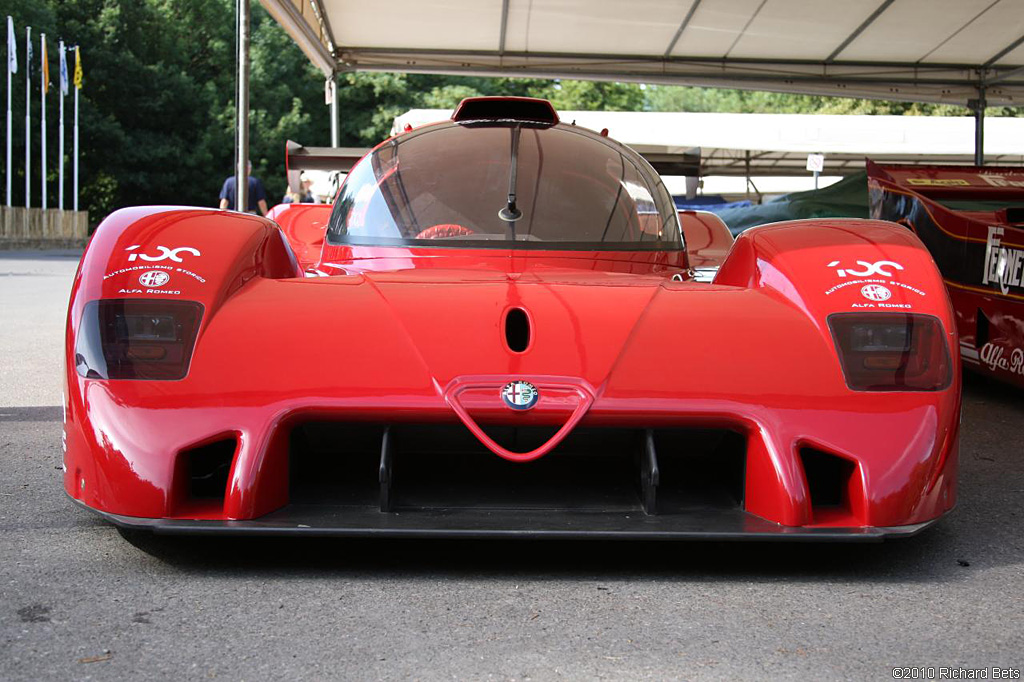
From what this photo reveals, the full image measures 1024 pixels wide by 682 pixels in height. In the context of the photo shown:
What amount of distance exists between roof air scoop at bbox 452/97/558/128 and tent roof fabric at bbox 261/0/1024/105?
602cm

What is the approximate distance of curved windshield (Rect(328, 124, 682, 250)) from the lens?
380 cm

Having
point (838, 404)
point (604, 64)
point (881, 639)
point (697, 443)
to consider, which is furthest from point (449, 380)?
point (604, 64)

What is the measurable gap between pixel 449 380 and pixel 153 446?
68 cm

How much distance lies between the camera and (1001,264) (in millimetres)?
5461

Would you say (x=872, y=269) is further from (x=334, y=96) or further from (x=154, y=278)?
(x=334, y=96)

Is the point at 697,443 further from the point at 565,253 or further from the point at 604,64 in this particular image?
the point at 604,64

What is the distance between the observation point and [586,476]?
2.87 m

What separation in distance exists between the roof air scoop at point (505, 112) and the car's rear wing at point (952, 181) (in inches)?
126

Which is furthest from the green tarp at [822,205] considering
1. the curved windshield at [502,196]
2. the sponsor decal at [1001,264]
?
the curved windshield at [502,196]

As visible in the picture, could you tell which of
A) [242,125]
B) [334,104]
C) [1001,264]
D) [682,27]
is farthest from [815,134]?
[1001,264]

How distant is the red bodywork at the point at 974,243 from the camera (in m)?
5.37

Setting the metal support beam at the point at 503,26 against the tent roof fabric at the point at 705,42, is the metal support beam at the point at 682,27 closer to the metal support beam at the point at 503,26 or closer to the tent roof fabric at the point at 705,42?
the tent roof fabric at the point at 705,42

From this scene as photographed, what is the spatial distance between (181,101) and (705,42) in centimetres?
3876

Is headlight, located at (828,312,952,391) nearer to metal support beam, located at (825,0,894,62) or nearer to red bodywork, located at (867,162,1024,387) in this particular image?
red bodywork, located at (867,162,1024,387)
